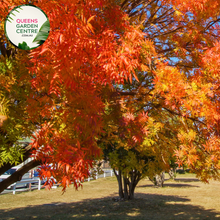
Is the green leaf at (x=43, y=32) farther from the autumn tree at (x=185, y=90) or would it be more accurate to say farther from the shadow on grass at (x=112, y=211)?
the shadow on grass at (x=112, y=211)

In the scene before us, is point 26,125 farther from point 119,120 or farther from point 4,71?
point 119,120

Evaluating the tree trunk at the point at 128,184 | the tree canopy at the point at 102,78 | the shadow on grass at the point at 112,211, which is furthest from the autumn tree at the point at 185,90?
the tree trunk at the point at 128,184

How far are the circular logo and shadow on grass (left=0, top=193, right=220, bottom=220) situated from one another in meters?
9.56

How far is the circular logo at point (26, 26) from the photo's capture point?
98.2 inches

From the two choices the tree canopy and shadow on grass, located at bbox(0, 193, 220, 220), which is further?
shadow on grass, located at bbox(0, 193, 220, 220)

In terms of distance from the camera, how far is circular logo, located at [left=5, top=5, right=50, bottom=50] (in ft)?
8.18

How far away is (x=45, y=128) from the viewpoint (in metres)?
2.69

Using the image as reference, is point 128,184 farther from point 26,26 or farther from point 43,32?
point 43,32

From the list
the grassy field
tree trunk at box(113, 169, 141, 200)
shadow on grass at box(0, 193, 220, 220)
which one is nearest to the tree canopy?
shadow on grass at box(0, 193, 220, 220)

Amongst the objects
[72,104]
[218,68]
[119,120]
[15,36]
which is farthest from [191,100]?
[15,36]

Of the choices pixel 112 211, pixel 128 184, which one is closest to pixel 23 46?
pixel 112 211

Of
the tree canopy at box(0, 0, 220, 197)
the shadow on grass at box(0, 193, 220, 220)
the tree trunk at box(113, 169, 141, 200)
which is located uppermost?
the tree canopy at box(0, 0, 220, 197)

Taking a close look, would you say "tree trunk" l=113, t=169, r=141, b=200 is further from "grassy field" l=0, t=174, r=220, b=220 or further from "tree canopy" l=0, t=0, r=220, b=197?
"tree canopy" l=0, t=0, r=220, b=197

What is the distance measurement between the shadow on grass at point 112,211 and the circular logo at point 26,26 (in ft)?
31.4
